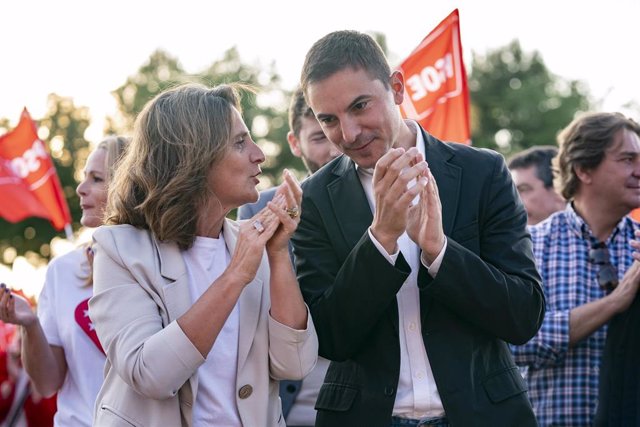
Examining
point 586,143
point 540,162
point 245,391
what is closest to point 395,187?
point 245,391

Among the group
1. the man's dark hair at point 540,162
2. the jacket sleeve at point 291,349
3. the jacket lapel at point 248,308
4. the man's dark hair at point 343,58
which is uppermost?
the man's dark hair at point 343,58

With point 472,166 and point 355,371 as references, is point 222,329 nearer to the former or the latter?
point 355,371

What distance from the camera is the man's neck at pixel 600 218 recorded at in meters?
5.29

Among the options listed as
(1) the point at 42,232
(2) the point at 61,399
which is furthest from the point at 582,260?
(1) the point at 42,232

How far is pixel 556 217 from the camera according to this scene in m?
5.48

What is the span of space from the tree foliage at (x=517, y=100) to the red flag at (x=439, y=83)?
119 feet

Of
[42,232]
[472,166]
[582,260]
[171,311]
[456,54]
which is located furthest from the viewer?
[42,232]

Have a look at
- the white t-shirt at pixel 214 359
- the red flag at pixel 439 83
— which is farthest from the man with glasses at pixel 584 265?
the white t-shirt at pixel 214 359

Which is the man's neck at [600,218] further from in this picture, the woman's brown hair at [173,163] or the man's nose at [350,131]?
the woman's brown hair at [173,163]

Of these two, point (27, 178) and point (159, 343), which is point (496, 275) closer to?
point (159, 343)

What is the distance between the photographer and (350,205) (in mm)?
3752

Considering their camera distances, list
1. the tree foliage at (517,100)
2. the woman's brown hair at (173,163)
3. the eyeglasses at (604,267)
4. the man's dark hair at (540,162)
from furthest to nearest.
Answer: the tree foliage at (517,100) < the man's dark hair at (540,162) < the eyeglasses at (604,267) < the woman's brown hair at (173,163)

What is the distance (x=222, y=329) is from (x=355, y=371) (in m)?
0.54

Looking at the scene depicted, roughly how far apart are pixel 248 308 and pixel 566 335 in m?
2.11
